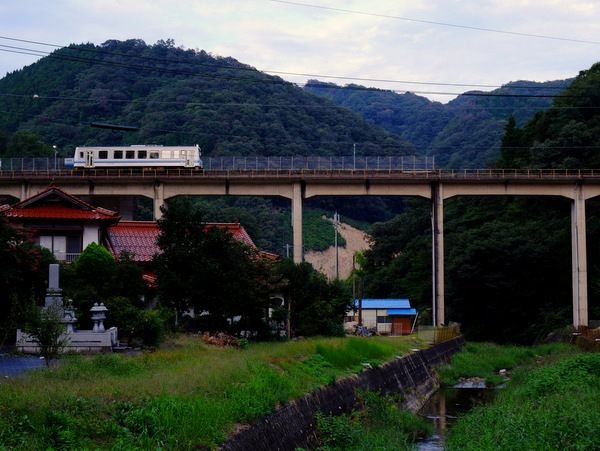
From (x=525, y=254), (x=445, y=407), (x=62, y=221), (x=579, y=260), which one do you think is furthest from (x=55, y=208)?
(x=525, y=254)

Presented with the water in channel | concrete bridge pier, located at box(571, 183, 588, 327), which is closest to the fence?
concrete bridge pier, located at box(571, 183, 588, 327)

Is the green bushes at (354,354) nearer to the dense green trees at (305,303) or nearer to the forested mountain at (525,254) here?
the dense green trees at (305,303)

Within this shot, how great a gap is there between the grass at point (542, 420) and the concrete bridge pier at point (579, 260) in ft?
115

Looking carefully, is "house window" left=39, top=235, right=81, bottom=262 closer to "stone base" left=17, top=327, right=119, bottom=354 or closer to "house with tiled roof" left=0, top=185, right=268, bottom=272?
"house with tiled roof" left=0, top=185, right=268, bottom=272

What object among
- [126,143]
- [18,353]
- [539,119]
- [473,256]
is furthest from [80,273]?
[126,143]

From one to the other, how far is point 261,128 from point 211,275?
9734cm

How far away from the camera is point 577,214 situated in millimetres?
62281

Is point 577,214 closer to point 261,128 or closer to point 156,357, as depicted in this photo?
point 156,357

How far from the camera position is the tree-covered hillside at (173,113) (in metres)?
120

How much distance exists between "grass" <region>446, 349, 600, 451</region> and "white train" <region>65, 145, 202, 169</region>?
134 ft

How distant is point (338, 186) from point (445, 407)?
103ft

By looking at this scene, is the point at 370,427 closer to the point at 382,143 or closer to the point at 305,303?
the point at 305,303

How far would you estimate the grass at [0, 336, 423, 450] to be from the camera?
11633mm

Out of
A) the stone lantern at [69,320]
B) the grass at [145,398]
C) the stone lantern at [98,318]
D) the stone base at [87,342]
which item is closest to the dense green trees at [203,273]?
the stone lantern at [98,318]
